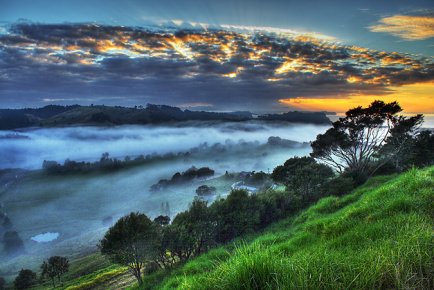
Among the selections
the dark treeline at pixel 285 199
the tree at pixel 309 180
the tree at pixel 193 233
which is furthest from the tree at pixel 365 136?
the tree at pixel 193 233

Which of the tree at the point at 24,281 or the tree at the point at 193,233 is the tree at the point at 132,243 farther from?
the tree at the point at 24,281

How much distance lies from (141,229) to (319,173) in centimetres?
3309

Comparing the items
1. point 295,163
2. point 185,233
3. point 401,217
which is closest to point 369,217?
point 401,217

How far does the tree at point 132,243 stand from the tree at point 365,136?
35126 mm

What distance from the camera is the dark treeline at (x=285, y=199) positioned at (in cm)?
4847

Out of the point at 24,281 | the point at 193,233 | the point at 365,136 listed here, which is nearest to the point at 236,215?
the point at 193,233

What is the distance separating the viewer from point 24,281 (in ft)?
396

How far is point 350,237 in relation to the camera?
285 inches

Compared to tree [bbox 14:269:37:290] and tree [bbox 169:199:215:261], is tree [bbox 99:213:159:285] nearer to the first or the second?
tree [bbox 169:199:215:261]

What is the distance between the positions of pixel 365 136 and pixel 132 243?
146ft

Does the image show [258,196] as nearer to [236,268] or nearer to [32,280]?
[236,268]

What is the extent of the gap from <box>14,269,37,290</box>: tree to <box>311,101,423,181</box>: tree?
124 metres

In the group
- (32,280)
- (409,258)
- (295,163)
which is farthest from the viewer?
(32,280)

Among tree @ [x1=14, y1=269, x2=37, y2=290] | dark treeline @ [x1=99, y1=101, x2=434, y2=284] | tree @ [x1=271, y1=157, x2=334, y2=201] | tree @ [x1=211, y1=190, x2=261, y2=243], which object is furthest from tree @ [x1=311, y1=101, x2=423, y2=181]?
tree @ [x1=14, y1=269, x2=37, y2=290]
